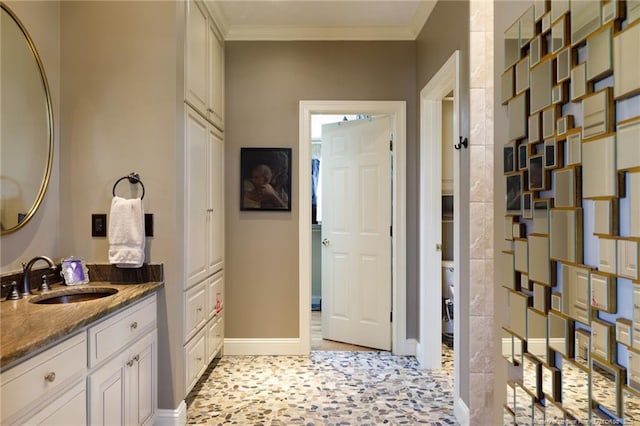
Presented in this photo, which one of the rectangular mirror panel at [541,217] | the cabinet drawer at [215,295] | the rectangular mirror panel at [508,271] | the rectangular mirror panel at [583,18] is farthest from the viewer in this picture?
the cabinet drawer at [215,295]

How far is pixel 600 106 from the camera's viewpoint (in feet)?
2.82

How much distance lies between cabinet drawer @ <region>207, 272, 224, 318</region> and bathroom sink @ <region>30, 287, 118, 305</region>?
870 millimetres

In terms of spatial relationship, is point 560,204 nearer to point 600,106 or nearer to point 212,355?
point 600,106

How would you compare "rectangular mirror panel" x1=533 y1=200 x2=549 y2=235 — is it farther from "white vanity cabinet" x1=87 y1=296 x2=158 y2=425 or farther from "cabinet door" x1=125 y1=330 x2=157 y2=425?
"cabinet door" x1=125 y1=330 x2=157 y2=425

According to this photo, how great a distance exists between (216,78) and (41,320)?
2155 millimetres

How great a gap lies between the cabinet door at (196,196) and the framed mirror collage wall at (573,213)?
174 cm

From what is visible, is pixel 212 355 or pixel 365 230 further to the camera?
pixel 365 230

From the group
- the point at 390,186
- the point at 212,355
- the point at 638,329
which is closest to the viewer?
the point at 638,329

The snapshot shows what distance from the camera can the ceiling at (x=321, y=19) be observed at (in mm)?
2742

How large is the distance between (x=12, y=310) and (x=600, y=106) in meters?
2.05

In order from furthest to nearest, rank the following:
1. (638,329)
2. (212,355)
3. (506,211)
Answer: (212,355) → (506,211) → (638,329)

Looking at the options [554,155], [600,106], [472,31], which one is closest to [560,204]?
[554,155]

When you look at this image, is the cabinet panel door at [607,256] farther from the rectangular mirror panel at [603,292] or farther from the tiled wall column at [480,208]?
the tiled wall column at [480,208]

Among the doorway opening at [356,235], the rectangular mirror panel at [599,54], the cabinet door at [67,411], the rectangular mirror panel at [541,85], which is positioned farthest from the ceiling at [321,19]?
the cabinet door at [67,411]
